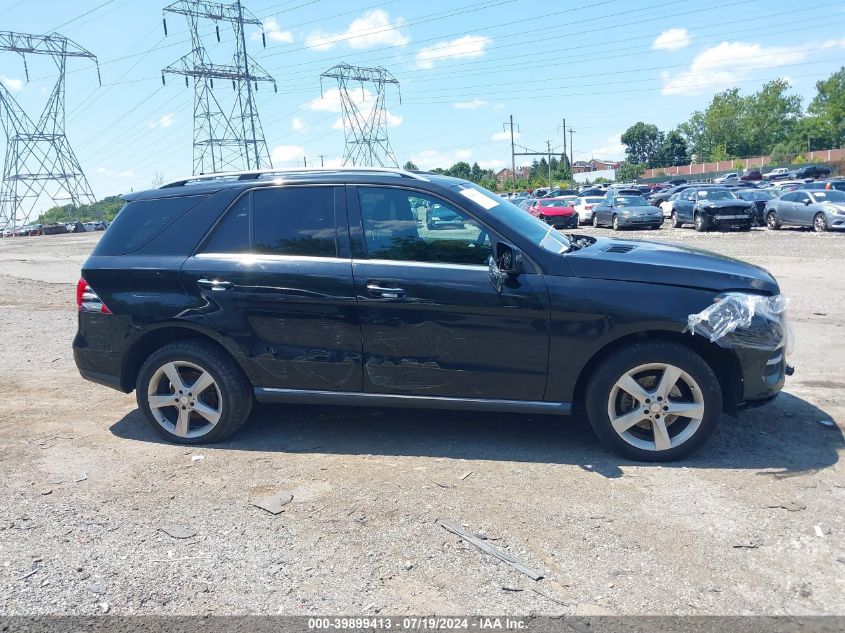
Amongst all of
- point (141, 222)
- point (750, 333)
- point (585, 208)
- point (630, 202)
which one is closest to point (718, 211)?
point (630, 202)

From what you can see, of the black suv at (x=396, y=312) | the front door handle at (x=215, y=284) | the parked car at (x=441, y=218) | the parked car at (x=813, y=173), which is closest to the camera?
the black suv at (x=396, y=312)

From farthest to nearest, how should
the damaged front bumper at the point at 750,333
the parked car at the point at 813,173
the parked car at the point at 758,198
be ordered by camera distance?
the parked car at the point at 813,173 < the parked car at the point at 758,198 < the damaged front bumper at the point at 750,333

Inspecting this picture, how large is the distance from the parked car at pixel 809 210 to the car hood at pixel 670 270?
20050 mm

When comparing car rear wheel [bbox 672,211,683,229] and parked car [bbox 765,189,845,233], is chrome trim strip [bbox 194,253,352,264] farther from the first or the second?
car rear wheel [bbox 672,211,683,229]

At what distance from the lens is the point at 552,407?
434 cm

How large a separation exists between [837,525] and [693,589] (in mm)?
1031

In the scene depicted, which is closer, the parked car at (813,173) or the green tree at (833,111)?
the parked car at (813,173)

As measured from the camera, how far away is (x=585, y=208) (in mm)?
32688

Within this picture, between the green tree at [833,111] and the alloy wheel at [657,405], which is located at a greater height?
the green tree at [833,111]

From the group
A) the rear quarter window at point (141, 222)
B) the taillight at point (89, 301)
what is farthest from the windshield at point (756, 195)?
the taillight at point (89, 301)

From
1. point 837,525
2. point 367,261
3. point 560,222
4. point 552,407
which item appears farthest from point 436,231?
point 560,222

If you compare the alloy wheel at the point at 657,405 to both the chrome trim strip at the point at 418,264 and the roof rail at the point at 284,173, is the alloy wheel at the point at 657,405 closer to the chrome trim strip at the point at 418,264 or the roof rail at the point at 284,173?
the chrome trim strip at the point at 418,264

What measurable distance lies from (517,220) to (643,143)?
142544mm

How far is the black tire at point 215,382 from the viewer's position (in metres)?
4.73
